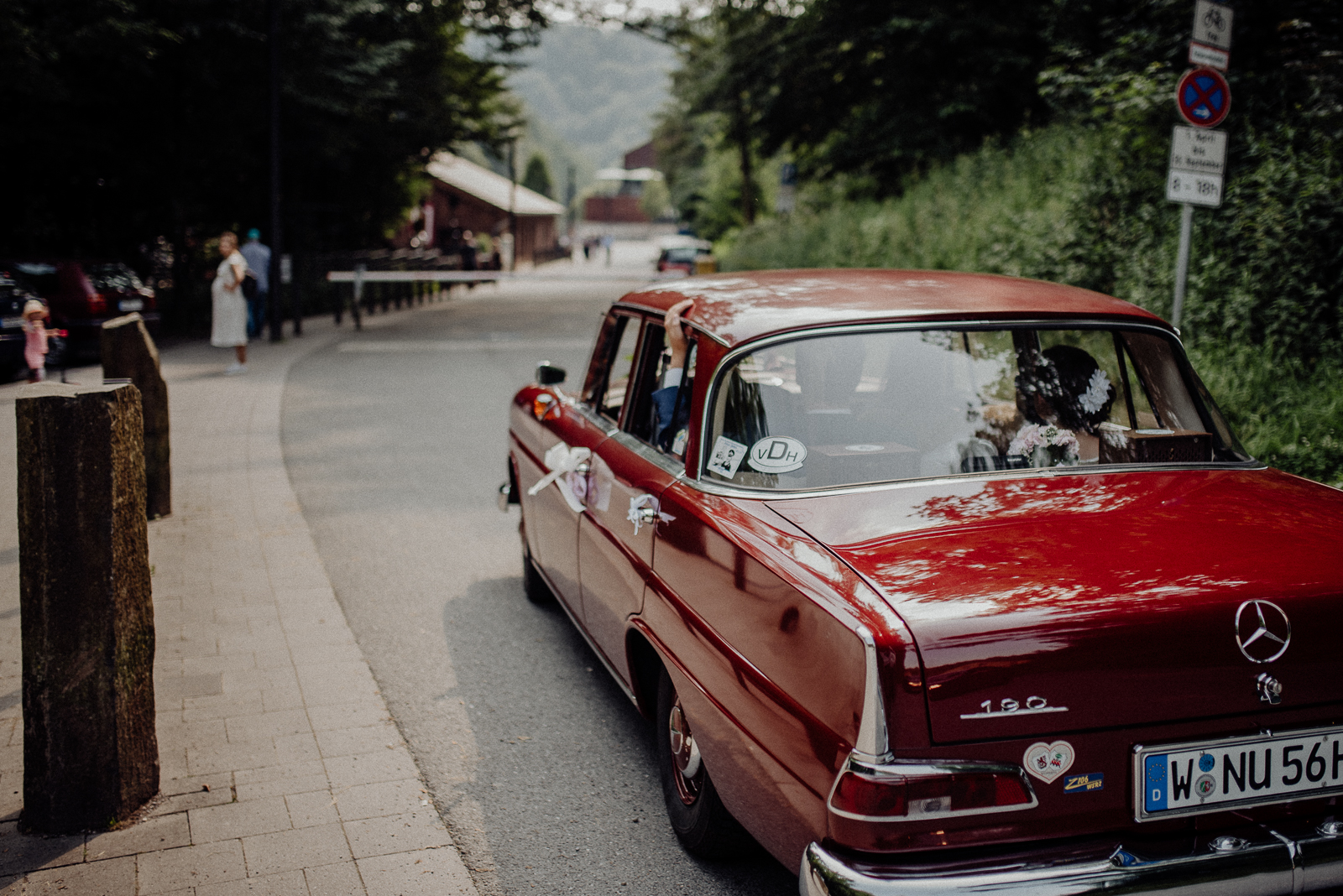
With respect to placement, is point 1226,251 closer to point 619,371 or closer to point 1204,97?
point 1204,97

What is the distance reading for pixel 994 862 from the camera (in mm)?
2199

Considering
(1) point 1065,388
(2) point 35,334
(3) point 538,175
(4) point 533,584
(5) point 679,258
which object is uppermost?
(3) point 538,175

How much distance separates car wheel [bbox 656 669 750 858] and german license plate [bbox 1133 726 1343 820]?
3.73ft

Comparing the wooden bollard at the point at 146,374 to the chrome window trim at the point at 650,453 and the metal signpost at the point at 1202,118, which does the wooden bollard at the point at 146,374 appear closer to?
the chrome window trim at the point at 650,453

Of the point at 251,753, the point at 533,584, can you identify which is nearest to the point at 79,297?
the point at 533,584

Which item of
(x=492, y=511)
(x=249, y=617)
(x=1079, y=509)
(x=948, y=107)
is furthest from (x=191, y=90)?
(x=1079, y=509)

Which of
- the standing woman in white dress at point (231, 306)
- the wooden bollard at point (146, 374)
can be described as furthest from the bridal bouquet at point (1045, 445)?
the standing woman in white dress at point (231, 306)

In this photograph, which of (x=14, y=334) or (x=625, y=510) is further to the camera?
(x=14, y=334)

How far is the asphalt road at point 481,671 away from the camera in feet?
10.7

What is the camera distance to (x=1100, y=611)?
7.40 feet

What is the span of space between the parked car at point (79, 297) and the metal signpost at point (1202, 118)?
505 inches

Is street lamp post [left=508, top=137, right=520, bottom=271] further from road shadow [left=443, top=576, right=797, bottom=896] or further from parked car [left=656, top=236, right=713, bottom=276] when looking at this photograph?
road shadow [left=443, top=576, right=797, bottom=896]

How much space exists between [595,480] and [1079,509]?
1826 mm

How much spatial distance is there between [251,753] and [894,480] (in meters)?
2.45
